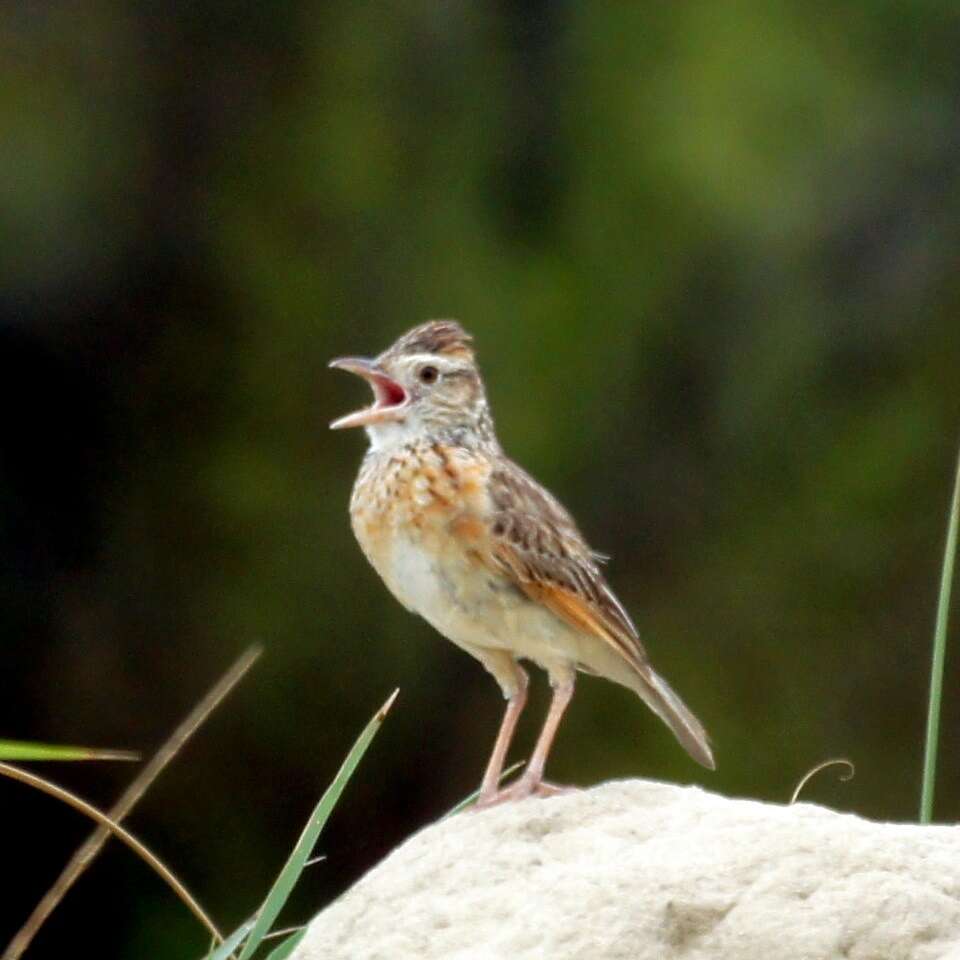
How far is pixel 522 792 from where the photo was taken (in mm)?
5656

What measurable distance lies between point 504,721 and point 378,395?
3.21ft

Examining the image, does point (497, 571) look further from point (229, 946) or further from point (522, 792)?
→ point (229, 946)

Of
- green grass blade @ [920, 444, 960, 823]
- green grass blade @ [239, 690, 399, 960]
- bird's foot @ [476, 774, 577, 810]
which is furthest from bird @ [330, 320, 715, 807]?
green grass blade @ [239, 690, 399, 960]

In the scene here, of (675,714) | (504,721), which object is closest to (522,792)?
(504,721)

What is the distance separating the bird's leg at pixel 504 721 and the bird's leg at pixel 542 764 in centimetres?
4

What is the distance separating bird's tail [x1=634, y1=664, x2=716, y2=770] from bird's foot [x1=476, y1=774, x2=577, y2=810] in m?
0.52

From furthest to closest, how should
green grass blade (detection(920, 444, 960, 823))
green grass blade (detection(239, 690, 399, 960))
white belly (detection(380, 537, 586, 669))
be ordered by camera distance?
1. white belly (detection(380, 537, 586, 669))
2. green grass blade (detection(920, 444, 960, 823))
3. green grass blade (detection(239, 690, 399, 960))

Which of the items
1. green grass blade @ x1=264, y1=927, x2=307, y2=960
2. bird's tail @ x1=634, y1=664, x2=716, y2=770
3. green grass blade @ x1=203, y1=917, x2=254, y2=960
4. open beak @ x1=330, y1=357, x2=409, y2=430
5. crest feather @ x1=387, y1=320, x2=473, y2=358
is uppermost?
crest feather @ x1=387, y1=320, x2=473, y2=358

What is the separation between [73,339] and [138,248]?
1.61 feet

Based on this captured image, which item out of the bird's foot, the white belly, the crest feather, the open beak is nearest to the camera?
the bird's foot

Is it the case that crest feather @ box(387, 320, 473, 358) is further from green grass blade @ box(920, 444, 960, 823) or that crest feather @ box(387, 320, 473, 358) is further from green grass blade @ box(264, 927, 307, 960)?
green grass blade @ box(264, 927, 307, 960)

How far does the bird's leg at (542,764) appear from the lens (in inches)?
223

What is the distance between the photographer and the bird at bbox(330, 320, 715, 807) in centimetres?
612

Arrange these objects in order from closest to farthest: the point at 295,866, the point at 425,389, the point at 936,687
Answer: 1. the point at 295,866
2. the point at 936,687
3. the point at 425,389
